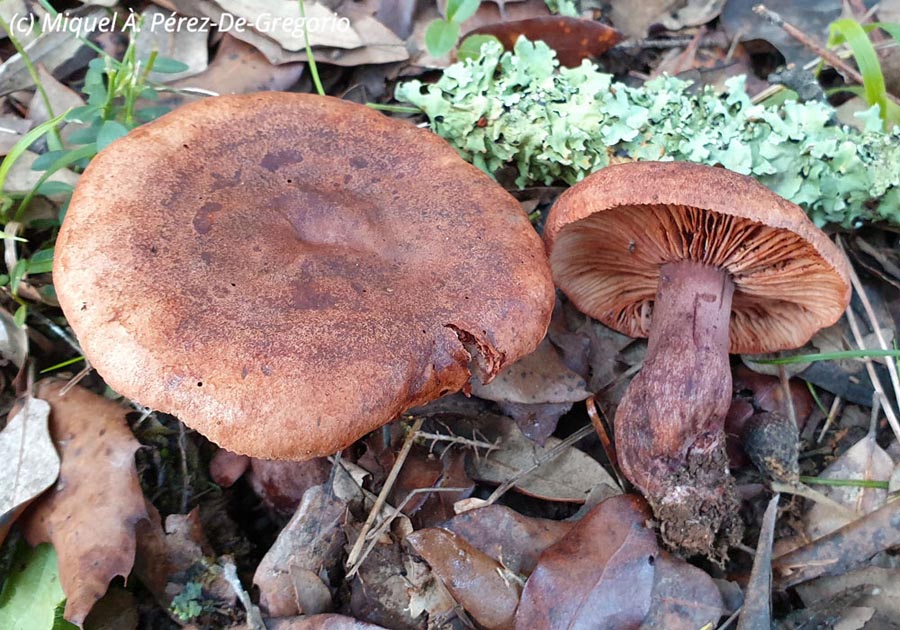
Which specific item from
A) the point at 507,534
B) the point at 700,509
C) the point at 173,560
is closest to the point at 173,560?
the point at 173,560

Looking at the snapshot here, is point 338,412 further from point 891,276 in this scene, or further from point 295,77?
point 891,276

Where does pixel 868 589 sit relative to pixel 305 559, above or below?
below

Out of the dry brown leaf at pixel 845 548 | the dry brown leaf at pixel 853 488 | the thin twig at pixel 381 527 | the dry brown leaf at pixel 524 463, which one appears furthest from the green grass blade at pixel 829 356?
the thin twig at pixel 381 527

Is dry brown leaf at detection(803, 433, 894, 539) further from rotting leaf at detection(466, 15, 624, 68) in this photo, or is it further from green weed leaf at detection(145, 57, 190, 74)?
green weed leaf at detection(145, 57, 190, 74)

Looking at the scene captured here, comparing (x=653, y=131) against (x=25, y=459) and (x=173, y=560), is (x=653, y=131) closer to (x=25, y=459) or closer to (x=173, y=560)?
(x=173, y=560)

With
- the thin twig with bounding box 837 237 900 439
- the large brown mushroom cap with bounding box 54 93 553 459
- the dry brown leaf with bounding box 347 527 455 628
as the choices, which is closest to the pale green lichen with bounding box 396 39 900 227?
the thin twig with bounding box 837 237 900 439

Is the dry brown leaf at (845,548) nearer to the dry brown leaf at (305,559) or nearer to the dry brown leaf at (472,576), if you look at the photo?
the dry brown leaf at (472,576)
